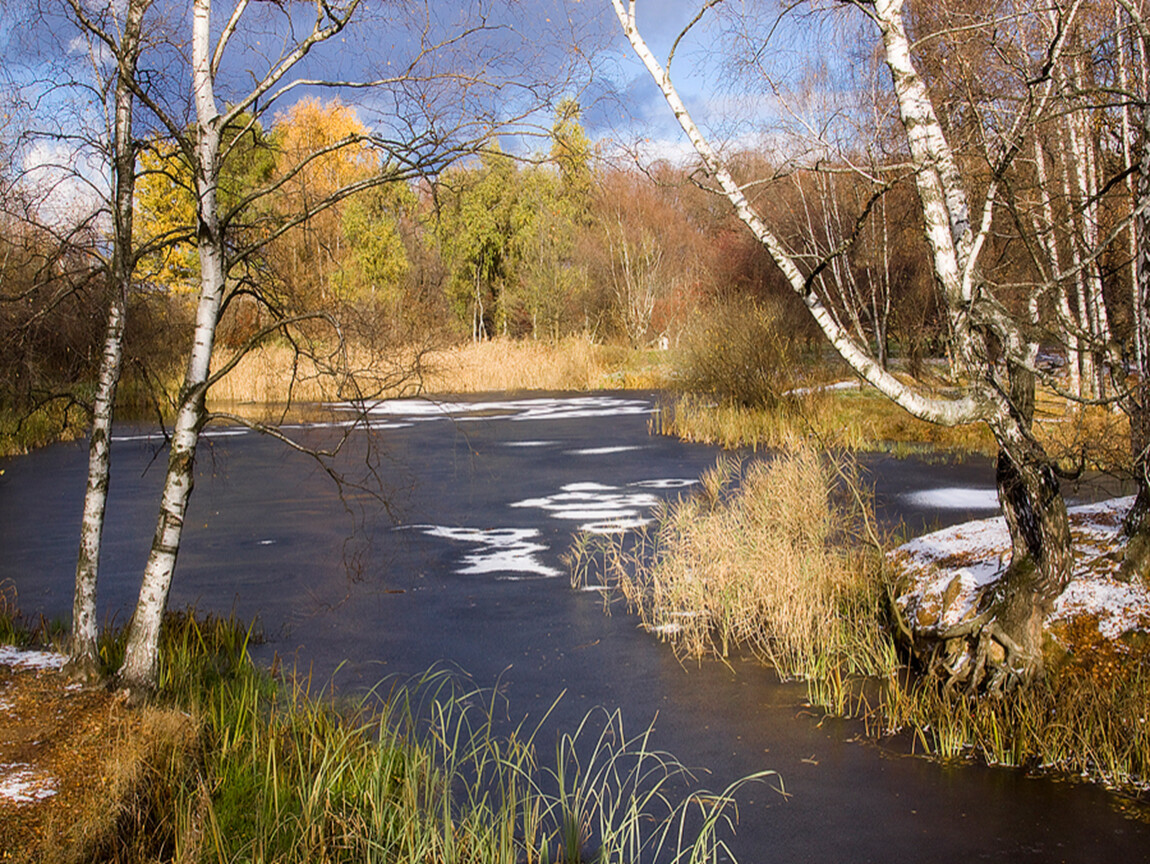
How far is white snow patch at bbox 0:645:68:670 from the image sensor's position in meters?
5.38

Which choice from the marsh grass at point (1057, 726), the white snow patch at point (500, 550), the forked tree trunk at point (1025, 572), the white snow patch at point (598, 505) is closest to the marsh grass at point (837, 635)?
the marsh grass at point (1057, 726)

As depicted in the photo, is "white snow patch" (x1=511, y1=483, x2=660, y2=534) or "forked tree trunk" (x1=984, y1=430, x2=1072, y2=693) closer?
"forked tree trunk" (x1=984, y1=430, x2=1072, y2=693)

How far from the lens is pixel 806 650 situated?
21.4ft

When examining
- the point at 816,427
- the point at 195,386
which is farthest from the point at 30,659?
the point at 816,427

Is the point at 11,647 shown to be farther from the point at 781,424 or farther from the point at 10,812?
the point at 781,424

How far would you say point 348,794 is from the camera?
4.24 meters

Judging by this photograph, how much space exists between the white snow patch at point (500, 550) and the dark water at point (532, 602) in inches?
1.5

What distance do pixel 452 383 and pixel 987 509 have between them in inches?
802

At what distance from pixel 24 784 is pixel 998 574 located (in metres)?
5.49

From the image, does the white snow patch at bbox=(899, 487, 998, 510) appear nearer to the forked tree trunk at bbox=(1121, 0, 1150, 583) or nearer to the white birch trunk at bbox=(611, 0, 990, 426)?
the forked tree trunk at bbox=(1121, 0, 1150, 583)

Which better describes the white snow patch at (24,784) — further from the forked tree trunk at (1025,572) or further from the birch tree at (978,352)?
the forked tree trunk at (1025,572)

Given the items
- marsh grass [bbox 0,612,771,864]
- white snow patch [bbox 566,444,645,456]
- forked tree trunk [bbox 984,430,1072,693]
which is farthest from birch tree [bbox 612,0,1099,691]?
white snow patch [bbox 566,444,645,456]

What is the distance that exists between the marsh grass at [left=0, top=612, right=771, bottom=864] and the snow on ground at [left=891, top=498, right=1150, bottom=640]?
88.3 inches

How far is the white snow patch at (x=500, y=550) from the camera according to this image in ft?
30.0
